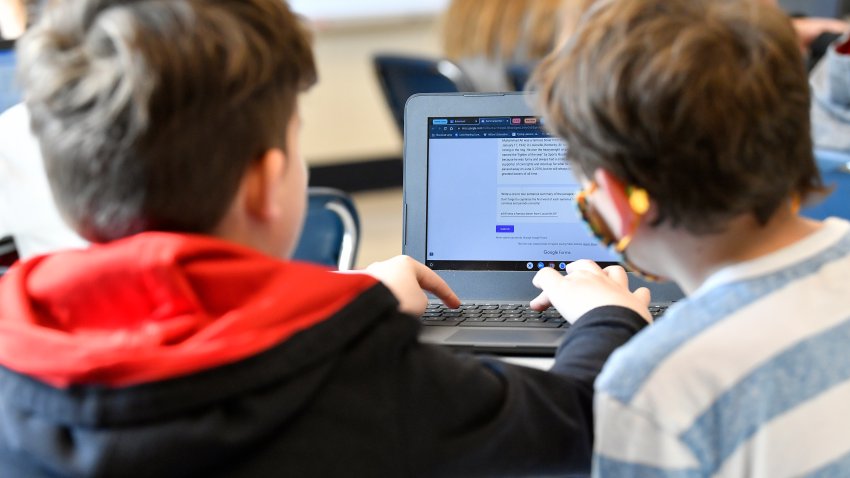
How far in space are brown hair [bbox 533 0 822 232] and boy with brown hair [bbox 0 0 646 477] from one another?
0.22 metres

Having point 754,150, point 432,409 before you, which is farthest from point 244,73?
point 754,150

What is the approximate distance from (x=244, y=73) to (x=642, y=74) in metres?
0.31

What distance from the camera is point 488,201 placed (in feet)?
4.56

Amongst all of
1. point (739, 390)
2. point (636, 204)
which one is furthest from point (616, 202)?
point (739, 390)

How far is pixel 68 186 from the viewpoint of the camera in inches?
31.8

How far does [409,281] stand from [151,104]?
1.56 feet

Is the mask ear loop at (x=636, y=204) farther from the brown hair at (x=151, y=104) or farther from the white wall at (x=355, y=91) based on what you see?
the white wall at (x=355, y=91)

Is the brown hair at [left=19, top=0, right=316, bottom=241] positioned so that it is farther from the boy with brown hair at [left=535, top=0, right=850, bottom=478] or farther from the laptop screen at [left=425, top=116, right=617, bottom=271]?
the laptop screen at [left=425, top=116, right=617, bottom=271]

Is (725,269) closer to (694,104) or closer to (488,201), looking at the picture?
(694,104)

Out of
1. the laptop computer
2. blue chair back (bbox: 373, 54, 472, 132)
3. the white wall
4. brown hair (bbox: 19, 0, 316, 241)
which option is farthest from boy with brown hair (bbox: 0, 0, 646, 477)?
the white wall

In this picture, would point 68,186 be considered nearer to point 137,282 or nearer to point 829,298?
point 137,282

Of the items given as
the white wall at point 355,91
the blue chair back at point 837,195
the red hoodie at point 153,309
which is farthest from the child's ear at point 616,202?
the white wall at point 355,91

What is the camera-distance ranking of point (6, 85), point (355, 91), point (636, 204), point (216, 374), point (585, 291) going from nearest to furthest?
1. point (216, 374)
2. point (636, 204)
3. point (585, 291)
4. point (6, 85)
5. point (355, 91)

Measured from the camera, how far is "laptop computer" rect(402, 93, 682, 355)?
1371mm
